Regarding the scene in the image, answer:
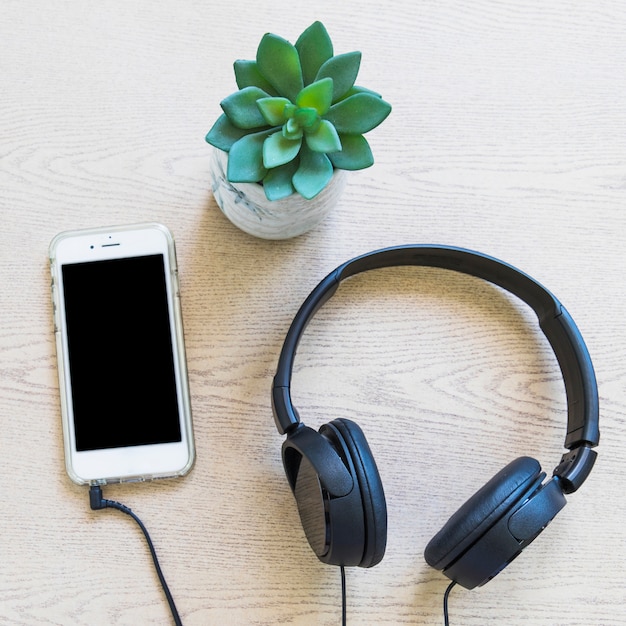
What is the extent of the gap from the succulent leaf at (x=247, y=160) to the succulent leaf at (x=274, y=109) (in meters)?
0.02

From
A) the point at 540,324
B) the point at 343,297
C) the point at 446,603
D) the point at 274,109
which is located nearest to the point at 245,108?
the point at 274,109

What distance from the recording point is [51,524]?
2.03 feet

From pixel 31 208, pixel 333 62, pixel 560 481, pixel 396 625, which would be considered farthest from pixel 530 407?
pixel 31 208

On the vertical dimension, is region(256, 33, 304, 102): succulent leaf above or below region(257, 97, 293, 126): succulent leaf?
above

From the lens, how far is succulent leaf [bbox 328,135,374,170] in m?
0.51

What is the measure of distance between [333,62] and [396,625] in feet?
1.59

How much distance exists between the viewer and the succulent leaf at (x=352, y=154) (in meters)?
0.51

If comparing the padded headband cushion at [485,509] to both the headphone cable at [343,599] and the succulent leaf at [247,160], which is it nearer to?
the headphone cable at [343,599]

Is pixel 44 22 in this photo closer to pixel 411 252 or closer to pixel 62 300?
pixel 62 300

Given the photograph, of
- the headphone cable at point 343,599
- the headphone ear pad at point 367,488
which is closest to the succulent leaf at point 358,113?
the headphone ear pad at point 367,488

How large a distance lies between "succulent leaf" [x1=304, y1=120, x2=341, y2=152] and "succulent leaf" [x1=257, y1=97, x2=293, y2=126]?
0.08ft

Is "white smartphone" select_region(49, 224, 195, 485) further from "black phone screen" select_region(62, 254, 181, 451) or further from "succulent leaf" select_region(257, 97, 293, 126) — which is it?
"succulent leaf" select_region(257, 97, 293, 126)

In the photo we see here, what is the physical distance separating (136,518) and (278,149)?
1.16 ft

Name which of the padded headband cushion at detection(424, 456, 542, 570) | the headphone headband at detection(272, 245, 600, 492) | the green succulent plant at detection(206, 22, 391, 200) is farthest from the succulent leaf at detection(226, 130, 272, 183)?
the padded headband cushion at detection(424, 456, 542, 570)
